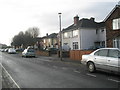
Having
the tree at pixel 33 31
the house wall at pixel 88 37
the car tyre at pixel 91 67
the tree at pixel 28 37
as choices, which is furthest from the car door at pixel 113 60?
the tree at pixel 33 31

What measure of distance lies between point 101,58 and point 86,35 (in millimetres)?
28211

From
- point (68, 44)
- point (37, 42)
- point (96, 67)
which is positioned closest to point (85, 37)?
point (68, 44)

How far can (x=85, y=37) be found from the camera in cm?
3903

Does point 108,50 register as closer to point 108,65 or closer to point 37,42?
point 108,65

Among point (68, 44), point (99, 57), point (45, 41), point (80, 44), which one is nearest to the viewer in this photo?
point (99, 57)

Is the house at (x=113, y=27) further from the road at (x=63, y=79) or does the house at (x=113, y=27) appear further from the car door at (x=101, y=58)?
the car door at (x=101, y=58)

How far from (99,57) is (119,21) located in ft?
47.8

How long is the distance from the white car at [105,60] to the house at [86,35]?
2613cm

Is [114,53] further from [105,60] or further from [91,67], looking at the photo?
[91,67]

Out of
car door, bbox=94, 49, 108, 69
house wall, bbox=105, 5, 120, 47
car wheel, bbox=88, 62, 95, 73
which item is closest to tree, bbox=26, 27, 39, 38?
house wall, bbox=105, 5, 120, 47

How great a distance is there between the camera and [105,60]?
432 inches

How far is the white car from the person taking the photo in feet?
33.8

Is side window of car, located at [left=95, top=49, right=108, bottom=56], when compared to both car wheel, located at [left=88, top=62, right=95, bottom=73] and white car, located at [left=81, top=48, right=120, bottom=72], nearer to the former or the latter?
white car, located at [left=81, top=48, right=120, bottom=72]

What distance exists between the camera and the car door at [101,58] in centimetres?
1109
